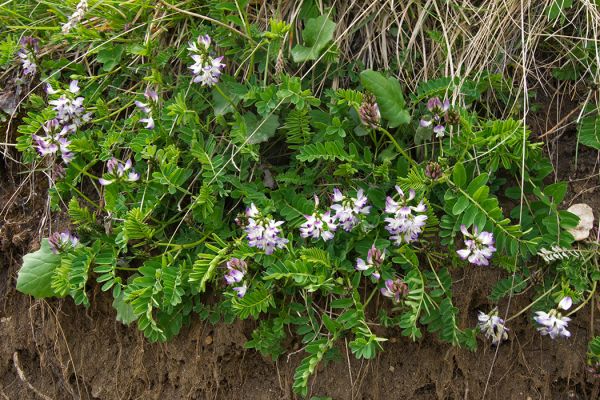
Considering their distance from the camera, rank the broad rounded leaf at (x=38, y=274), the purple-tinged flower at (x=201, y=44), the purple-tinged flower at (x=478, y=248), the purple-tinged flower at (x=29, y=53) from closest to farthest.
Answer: the purple-tinged flower at (x=478, y=248) < the purple-tinged flower at (x=201, y=44) < the broad rounded leaf at (x=38, y=274) < the purple-tinged flower at (x=29, y=53)

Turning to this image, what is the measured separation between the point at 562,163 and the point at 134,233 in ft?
4.89

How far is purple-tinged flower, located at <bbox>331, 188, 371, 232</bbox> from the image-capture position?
2170 mm

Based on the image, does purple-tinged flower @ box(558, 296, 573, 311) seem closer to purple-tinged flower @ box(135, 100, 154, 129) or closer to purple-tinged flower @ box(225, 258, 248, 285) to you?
purple-tinged flower @ box(225, 258, 248, 285)

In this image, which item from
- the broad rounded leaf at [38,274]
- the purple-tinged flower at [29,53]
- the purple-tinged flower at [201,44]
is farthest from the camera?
the purple-tinged flower at [29,53]

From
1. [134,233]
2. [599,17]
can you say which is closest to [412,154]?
[599,17]

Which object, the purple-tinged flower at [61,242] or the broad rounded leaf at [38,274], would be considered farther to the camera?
the broad rounded leaf at [38,274]

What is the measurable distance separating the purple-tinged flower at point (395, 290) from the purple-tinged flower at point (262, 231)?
0.37 metres

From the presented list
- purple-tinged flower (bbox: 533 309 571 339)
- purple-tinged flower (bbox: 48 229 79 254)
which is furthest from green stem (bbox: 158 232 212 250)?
purple-tinged flower (bbox: 533 309 571 339)

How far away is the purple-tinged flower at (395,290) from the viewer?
2.08m

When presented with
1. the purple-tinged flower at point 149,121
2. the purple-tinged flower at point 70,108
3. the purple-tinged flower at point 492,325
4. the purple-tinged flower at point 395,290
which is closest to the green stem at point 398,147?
the purple-tinged flower at point 395,290

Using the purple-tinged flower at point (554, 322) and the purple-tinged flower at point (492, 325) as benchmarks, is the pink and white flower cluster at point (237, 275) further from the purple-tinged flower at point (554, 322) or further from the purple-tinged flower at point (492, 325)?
the purple-tinged flower at point (554, 322)

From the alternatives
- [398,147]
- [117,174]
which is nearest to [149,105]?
[117,174]

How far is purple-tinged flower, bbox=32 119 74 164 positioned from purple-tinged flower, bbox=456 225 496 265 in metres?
1.39

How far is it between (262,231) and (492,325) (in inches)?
30.1
